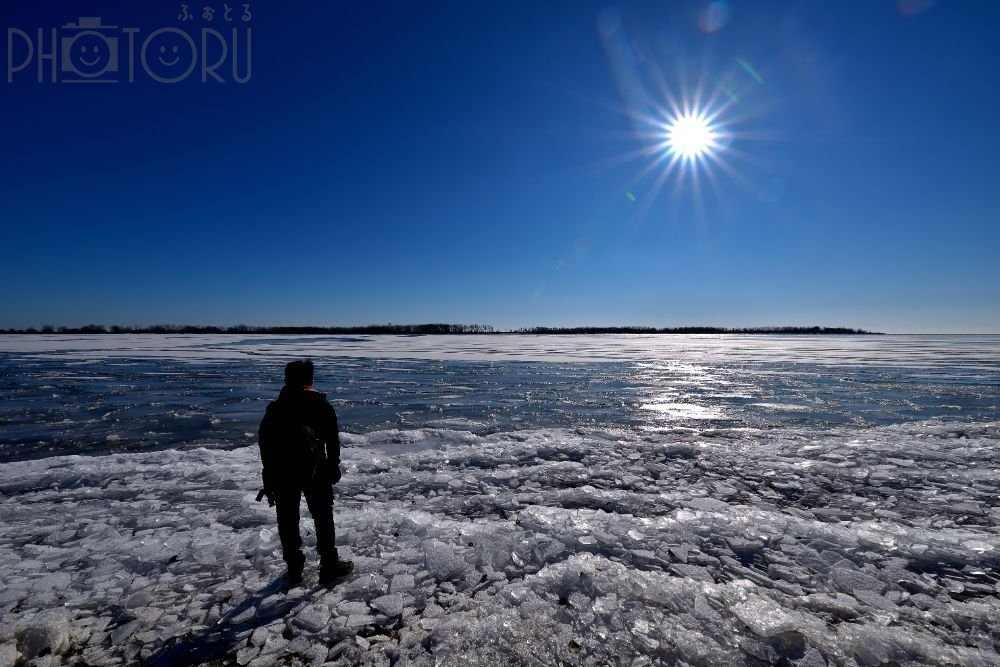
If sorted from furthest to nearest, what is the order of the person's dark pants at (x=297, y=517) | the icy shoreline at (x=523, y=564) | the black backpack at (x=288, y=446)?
the person's dark pants at (x=297, y=517) → the black backpack at (x=288, y=446) → the icy shoreline at (x=523, y=564)

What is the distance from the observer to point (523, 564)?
153 inches

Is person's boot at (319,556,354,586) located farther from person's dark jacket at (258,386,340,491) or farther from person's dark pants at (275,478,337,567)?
person's dark jacket at (258,386,340,491)

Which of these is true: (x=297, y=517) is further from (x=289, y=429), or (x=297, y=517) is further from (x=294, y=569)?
(x=289, y=429)

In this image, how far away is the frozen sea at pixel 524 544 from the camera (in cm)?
294

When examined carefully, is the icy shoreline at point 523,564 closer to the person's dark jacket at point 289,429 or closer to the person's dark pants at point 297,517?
the person's dark pants at point 297,517

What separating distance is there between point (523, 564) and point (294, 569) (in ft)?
5.93

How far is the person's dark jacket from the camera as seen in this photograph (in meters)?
3.32

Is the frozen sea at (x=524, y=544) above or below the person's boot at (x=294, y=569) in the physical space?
below

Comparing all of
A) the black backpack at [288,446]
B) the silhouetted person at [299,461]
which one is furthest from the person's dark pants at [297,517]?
the black backpack at [288,446]

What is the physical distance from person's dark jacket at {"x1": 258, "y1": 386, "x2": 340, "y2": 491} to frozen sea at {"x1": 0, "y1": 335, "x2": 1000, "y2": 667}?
0.89 m

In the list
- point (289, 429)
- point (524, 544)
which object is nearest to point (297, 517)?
point (289, 429)

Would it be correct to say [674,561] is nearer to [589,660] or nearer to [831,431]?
[589,660]

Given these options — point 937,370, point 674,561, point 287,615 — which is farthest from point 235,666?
point 937,370

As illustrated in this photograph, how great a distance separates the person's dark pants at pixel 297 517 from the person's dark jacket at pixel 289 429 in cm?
10
